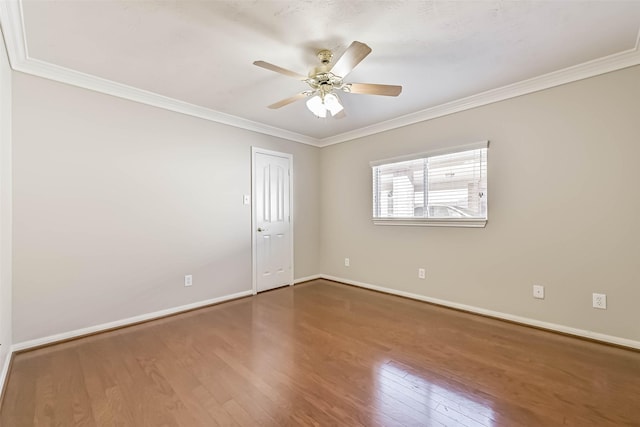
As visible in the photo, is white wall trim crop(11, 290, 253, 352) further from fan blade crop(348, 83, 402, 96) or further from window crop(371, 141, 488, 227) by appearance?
fan blade crop(348, 83, 402, 96)

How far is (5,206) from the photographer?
204cm

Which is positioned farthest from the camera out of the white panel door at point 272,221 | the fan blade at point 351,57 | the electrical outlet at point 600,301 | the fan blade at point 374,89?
the white panel door at point 272,221

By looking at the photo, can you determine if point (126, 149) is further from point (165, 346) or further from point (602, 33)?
point (602, 33)

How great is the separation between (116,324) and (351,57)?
10.6ft

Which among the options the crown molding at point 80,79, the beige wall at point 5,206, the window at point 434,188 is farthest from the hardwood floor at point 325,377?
the crown molding at point 80,79

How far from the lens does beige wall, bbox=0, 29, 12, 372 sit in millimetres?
1894

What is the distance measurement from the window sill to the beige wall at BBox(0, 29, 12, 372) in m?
3.69

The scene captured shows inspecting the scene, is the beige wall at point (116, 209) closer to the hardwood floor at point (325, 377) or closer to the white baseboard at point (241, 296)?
the white baseboard at point (241, 296)

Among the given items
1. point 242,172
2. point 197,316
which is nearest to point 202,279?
point 197,316

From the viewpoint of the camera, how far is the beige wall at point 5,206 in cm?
189

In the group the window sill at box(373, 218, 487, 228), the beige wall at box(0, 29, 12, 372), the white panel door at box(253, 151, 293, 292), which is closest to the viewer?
the beige wall at box(0, 29, 12, 372)

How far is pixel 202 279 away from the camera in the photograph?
3.46 metres

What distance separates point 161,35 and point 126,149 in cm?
135

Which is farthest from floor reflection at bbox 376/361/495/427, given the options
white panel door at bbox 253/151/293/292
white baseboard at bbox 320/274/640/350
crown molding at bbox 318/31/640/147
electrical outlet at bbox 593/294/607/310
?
crown molding at bbox 318/31/640/147
